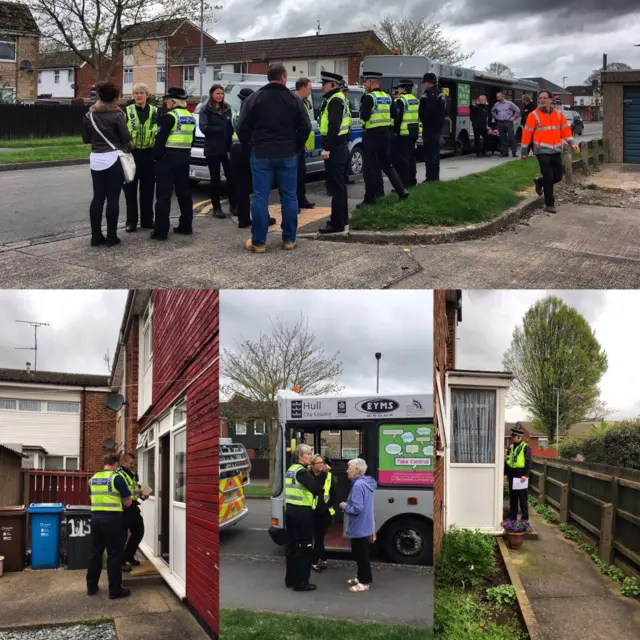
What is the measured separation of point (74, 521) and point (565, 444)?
36.2 feet

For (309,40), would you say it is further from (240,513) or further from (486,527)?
(240,513)

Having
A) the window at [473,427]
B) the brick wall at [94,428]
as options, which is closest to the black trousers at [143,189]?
the window at [473,427]

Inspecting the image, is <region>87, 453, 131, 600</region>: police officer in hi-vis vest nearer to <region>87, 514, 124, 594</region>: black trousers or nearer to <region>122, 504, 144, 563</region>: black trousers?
<region>87, 514, 124, 594</region>: black trousers

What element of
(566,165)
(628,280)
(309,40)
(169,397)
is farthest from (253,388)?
(309,40)

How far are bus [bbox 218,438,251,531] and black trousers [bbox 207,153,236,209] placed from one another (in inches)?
292

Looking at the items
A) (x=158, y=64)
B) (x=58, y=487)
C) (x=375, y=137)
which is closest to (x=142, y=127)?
(x=375, y=137)

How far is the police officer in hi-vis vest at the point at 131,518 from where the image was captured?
698 centimetres

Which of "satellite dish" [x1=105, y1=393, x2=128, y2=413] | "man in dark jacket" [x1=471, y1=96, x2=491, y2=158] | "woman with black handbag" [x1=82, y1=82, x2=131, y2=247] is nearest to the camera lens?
"woman with black handbag" [x1=82, y1=82, x2=131, y2=247]

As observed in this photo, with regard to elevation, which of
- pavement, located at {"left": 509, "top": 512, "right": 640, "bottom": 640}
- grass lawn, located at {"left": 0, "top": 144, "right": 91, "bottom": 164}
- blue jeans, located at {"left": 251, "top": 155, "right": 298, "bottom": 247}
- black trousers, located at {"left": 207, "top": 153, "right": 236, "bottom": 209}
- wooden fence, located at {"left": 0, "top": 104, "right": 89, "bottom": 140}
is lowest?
pavement, located at {"left": 509, "top": 512, "right": 640, "bottom": 640}

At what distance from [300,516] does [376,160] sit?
804 centimetres

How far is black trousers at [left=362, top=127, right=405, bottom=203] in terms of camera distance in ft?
32.3

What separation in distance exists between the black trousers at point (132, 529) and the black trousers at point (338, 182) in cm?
410

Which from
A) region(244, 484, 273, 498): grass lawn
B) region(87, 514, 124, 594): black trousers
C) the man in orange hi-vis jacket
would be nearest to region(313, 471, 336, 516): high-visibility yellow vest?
region(244, 484, 273, 498): grass lawn

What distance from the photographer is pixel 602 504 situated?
950cm
